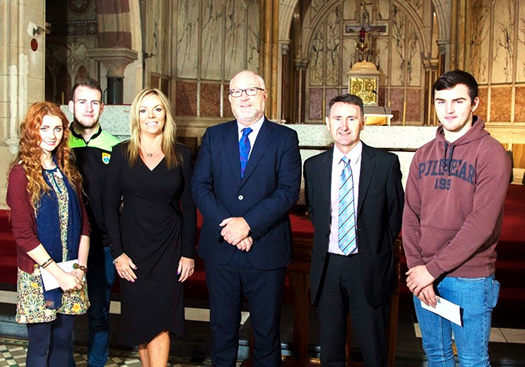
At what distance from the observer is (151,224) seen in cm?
276

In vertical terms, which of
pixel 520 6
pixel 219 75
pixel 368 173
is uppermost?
pixel 520 6

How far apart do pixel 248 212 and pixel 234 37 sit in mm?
9202

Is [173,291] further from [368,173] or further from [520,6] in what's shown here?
[520,6]

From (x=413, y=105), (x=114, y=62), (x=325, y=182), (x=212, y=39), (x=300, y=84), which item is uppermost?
(x=212, y=39)

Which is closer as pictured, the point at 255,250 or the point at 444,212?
the point at 444,212

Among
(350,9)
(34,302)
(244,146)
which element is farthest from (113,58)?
(34,302)

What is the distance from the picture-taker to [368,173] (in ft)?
8.75

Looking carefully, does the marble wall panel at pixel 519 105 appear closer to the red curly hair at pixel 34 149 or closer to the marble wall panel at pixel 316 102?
the marble wall panel at pixel 316 102

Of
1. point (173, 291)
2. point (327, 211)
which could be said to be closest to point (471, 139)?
point (327, 211)

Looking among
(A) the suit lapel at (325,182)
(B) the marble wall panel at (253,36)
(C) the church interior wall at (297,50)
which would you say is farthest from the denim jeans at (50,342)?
(B) the marble wall panel at (253,36)

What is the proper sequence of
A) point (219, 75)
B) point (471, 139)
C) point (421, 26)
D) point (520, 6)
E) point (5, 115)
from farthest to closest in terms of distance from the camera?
point (421, 26), point (219, 75), point (520, 6), point (5, 115), point (471, 139)

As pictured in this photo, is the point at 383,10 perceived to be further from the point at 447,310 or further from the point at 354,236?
the point at 447,310

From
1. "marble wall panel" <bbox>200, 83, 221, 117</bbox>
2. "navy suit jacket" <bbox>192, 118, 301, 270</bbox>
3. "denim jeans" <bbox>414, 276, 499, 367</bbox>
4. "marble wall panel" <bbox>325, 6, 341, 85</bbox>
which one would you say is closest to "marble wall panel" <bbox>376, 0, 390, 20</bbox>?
"marble wall panel" <bbox>325, 6, 341, 85</bbox>

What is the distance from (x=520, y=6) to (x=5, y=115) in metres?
8.59
